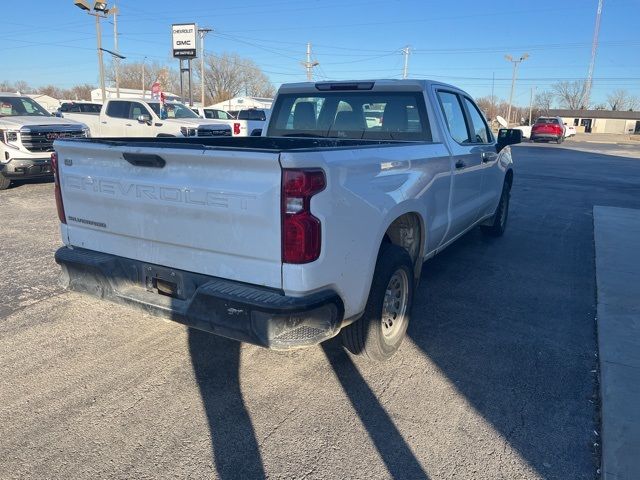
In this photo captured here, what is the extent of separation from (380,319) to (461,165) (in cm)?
208

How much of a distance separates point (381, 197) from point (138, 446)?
6.62 ft

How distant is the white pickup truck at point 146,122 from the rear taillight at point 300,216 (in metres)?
12.5

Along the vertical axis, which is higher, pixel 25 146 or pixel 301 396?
pixel 25 146

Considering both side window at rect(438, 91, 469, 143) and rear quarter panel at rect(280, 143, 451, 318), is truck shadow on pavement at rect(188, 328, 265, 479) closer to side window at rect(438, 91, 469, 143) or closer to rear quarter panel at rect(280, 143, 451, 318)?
rear quarter panel at rect(280, 143, 451, 318)

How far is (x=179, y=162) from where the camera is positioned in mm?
2842

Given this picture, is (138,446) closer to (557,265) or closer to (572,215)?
(557,265)

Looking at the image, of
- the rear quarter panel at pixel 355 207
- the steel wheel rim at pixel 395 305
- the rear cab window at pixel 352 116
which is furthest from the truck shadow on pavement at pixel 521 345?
the rear cab window at pixel 352 116

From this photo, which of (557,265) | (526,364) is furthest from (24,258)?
(557,265)

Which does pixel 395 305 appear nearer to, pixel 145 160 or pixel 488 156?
pixel 145 160

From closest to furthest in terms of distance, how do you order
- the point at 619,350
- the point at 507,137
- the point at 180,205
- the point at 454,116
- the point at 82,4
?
the point at 180,205 → the point at 619,350 → the point at 454,116 → the point at 507,137 → the point at 82,4

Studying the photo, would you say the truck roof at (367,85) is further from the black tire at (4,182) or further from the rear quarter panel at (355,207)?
the black tire at (4,182)

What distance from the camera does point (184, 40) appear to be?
1609 inches

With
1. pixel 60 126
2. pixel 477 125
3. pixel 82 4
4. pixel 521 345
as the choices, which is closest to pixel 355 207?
pixel 521 345

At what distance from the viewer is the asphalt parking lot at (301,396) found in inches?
105
